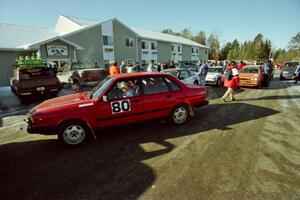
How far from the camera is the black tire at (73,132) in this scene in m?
4.23

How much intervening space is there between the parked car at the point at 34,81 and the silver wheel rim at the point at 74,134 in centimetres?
703

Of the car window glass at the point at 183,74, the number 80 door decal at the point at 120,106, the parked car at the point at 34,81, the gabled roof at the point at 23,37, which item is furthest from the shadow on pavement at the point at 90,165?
the gabled roof at the point at 23,37

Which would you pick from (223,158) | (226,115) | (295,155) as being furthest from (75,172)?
(226,115)

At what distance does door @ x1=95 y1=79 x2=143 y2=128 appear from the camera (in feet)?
14.7

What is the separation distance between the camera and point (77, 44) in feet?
69.5

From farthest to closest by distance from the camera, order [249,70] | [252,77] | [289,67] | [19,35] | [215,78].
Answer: [19,35], [289,67], [215,78], [249,70], [252,77]

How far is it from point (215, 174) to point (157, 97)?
8.21 feet

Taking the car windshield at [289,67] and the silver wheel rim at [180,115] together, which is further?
the car windshield at [289,67]

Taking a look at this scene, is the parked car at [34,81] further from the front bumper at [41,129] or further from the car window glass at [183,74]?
the car window glass at [183,74]

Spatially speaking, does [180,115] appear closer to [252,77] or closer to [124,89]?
[124,89]

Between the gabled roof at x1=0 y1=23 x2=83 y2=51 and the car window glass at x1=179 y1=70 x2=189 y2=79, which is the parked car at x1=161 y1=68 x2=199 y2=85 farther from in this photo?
the gabled roof at x1=0 y1=23 x2=83 y2=51

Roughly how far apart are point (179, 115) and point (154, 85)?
1.20 m

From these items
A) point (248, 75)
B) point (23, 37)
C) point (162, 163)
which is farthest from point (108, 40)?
point (162, 163)

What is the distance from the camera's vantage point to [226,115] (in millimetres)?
6484
